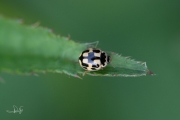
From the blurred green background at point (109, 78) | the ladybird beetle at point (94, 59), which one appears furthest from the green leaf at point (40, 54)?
the blurred green background at point (109, 78)

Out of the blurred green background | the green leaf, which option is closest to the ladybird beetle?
the green leaf

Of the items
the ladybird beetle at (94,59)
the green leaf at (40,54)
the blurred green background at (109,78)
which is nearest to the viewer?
the green leaf at (40,54)

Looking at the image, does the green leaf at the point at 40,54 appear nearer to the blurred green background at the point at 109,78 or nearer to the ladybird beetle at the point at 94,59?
the ladybird beetle at the point at 94,59

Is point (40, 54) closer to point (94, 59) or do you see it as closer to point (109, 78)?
point (94, 59)

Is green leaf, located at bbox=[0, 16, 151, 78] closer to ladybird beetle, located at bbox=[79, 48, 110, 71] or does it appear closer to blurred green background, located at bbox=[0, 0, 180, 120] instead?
ladybird beetle, located at bbox=[79, 48, 110, 71]

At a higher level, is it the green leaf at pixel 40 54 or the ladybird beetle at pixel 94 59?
the ladybird beetle at pixel 94 59

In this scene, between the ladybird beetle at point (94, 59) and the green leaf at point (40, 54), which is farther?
the ladybird beetle at point (94, 59)

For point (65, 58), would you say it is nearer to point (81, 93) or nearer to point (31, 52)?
point (31, 52)
